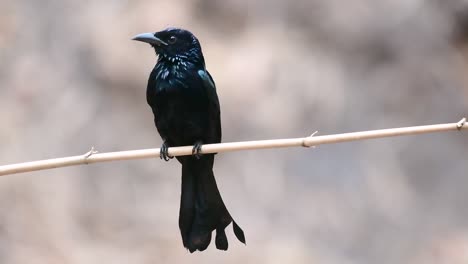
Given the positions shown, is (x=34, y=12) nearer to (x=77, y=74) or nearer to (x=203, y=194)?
(x=77, y=74)

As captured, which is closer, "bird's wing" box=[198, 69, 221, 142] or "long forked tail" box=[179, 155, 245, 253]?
"long forked tail" box=[179, 155, 245, 253]

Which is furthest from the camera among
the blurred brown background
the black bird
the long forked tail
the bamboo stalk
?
the blurred brown background

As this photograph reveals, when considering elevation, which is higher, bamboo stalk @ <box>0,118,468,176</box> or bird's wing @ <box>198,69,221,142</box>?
bird's wing @ <box>198,69,221,142</box>

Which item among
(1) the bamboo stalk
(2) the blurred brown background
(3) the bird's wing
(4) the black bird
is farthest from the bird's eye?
(2) the blurred brown background

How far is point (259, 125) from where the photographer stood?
397 cm

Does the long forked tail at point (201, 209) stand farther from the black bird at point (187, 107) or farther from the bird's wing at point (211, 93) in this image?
the bird's wing at point (211, 93)

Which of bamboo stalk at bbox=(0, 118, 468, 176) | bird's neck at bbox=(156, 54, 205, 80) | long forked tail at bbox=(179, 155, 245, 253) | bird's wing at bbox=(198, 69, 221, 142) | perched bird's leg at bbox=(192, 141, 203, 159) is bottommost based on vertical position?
long forked tail at bbox=(179, 155, 245, 253)

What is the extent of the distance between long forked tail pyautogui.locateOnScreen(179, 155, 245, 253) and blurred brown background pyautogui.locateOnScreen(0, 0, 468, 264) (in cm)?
144

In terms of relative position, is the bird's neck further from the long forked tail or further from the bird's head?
the long forked tail

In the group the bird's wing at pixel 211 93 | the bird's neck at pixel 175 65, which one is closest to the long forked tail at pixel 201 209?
the bird's wing at pixel 211 93

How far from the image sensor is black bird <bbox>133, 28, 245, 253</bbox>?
236 centimetres

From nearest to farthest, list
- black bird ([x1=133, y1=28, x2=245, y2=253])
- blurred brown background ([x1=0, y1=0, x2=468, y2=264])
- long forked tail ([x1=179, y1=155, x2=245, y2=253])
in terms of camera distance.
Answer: long forked tail ([x1=179, y1=155, x2=245, y2=253]) → black bird ([x1=133, y1=28, x2=245, y2=253]) → blurred brown background ([x1=0, y1=0, x2=468, y2=264])

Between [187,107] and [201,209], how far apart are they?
1.10 ft

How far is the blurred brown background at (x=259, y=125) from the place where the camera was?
3820 millimetres
